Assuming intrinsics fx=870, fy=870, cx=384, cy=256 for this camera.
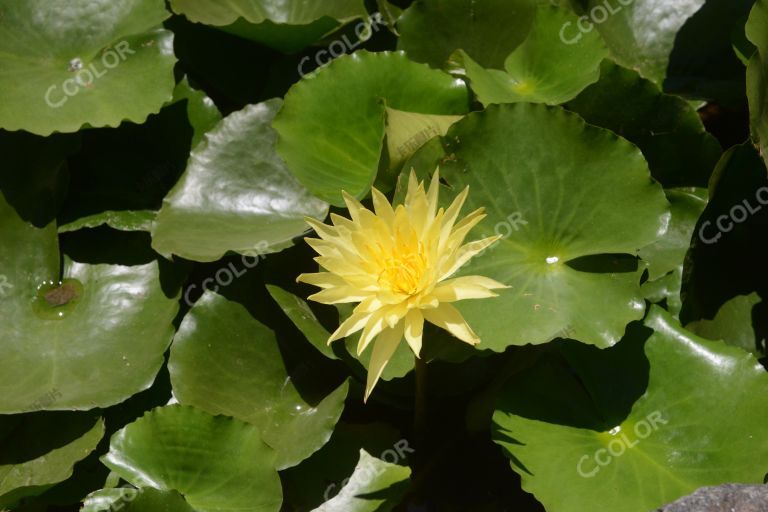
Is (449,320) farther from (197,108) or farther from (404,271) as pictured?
(197,108)

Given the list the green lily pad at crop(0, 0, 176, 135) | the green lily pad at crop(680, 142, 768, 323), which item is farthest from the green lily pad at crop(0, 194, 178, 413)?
the green lily pad at crop(680, 142, 768, 323)

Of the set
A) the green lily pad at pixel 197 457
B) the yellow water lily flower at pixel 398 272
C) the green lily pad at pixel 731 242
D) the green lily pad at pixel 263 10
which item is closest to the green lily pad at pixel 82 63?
the green lily pad at pixel 263 10

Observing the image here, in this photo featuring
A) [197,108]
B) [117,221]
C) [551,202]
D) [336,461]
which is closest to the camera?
[551,202]

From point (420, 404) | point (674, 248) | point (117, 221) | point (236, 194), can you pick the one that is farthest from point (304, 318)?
point (674, 248)

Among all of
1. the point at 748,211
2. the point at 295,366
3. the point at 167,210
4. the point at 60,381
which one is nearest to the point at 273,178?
the point at 167,210

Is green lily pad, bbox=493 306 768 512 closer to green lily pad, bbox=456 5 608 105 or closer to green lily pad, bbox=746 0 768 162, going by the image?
green lily pad, bbox=746 0 768 162

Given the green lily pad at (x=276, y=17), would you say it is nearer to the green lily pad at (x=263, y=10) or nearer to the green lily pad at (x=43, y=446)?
the green lily pad at (x=263, y=10)

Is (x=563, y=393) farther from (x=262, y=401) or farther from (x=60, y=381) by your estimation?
(x=60, y=381)
